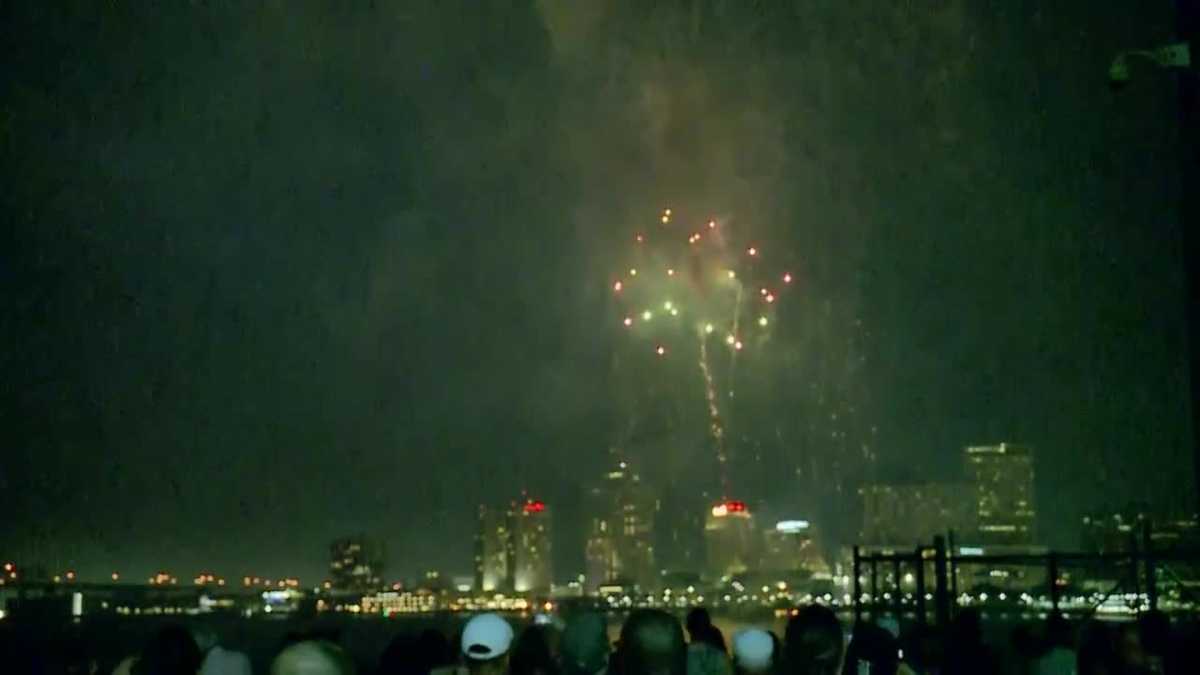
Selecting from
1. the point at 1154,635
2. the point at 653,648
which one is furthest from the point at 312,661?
the point at 1154,635

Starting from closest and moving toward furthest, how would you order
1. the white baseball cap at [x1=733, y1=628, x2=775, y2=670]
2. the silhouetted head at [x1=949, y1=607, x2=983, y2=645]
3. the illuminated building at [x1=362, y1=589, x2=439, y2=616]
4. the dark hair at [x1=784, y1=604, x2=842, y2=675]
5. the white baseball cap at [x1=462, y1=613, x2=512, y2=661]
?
the white baseball cap at [x1=462, y1=613, x2=512, y2=661] < the dark hair at [x1=784, y1=604, x2=842, y2=675] < the white baseball cap at [x1=733, y1=628, x2=775, y2=670] < the silhouetted head at [x1=949, y1=607, x2=983, y2=645] < the illuminated building at [x1=362, y1=589, x2=439, y2=616]

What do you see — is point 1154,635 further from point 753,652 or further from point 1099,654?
point 753,652

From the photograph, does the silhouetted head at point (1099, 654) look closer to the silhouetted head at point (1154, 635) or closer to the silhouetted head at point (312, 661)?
the silhouetted head at point (1154, 635)

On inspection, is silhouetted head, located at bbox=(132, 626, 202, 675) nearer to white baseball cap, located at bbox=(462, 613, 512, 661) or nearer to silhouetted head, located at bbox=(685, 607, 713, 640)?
white baseball cap, located at bbox=(462, 613, 512, 661)

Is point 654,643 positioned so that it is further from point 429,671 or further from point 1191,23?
point 1191,23

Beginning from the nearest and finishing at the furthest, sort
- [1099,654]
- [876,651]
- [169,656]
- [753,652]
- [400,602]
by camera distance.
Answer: [753,652]
[169,656]
[876,651]
[1099,654]
[400,602]

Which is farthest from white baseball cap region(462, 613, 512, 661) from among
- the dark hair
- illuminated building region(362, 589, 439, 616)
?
illuminated building region(362, 589, 439, 616)

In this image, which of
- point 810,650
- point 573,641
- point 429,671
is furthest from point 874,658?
point 429,671

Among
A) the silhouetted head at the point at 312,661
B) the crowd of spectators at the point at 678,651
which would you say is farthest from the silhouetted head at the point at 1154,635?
the silhouetted head at the point at 312,661
